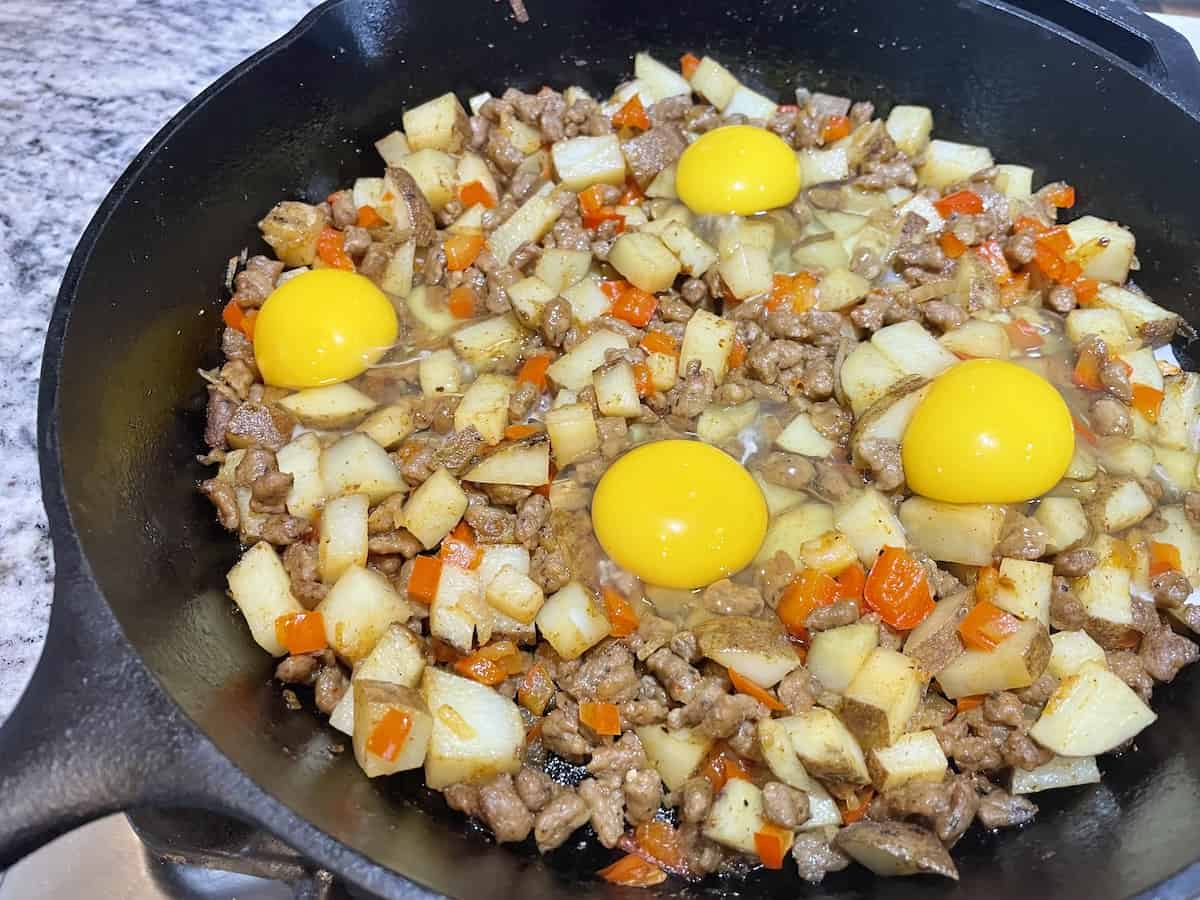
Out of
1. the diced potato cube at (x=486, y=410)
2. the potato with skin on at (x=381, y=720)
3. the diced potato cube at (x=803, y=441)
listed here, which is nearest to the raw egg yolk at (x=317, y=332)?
the diced potato cube at (x=486, y=410)

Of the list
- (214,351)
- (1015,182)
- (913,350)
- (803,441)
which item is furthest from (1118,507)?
(214,351)

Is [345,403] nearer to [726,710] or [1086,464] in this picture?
[726,710]

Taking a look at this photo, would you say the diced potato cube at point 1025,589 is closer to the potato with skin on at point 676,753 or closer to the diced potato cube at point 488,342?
the potato with skin on at point 676,753

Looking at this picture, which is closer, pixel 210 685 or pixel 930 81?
pixel 210 685

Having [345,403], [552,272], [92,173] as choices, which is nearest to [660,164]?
[552,272]

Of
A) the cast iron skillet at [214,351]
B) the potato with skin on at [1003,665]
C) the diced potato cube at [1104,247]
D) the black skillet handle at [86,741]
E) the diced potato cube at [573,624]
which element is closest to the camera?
the black skillet handle at [86,741]

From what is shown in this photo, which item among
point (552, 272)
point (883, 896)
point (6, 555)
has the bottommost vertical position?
point (6, 555)
